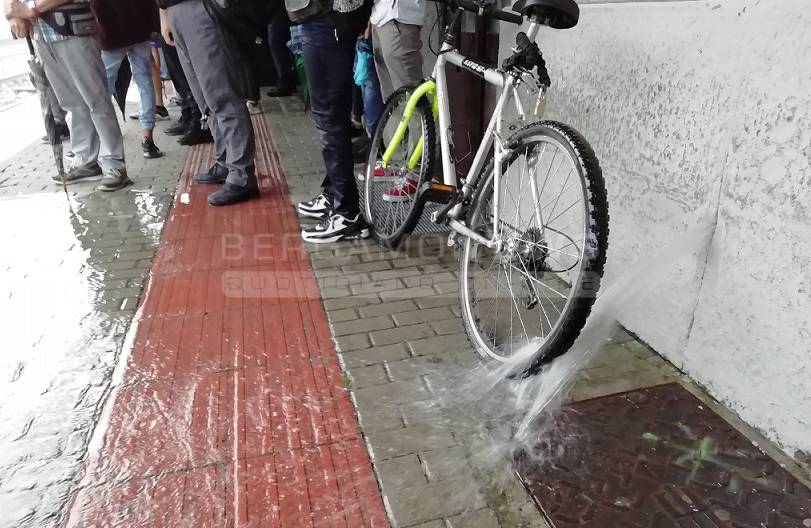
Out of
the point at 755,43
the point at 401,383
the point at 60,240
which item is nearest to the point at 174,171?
the point at 60,240

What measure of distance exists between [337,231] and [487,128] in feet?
4.61

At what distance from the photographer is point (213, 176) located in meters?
5.26

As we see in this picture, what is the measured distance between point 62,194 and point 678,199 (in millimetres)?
5000

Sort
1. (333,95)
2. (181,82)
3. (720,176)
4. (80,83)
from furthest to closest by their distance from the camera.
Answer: (181,82), (80,83), (333,95), (720,176)

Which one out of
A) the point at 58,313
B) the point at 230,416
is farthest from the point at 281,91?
the point at 230,416

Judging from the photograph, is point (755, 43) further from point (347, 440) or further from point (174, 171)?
point (174, 171)

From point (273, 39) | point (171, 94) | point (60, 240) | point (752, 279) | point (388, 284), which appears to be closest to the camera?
point (752, 279)

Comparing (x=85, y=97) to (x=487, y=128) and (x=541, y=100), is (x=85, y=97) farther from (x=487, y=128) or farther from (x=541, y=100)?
(x=541, y=100)

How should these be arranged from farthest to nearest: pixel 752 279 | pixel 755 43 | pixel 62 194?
pixel 62 194, pixel 752 279, pixel 755 43

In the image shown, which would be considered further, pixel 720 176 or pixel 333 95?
pixel 333 95

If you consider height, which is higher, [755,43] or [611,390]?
[755,43]

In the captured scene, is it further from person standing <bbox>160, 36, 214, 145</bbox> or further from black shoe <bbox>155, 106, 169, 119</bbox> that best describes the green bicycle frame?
black shoe <bbox>155, 106, 169, 119</bbox>

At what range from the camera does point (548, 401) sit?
7.70 feet

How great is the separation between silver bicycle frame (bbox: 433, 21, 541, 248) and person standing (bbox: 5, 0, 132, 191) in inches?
131
